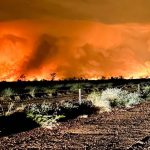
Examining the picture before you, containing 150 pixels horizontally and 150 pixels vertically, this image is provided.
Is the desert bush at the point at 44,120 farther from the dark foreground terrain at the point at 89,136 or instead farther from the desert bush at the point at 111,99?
the desert bush at the point at 111,99

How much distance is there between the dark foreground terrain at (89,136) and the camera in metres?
16.4

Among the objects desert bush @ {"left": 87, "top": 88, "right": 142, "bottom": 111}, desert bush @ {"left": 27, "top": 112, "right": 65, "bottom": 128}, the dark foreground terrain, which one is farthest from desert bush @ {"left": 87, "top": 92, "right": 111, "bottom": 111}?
desert bush @ {"left": 27, "top": 112, "right": 65, "bottom": 128}

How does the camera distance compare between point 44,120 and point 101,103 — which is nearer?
point 44,120

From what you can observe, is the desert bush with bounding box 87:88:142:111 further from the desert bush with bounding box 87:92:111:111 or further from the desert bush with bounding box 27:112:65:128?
the desert bush with bounding box 27:112:65:128

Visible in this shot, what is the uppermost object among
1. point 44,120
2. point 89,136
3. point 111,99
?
point 111,99

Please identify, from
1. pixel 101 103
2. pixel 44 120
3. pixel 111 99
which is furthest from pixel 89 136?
pixel 111 99

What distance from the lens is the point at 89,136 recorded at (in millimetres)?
18688

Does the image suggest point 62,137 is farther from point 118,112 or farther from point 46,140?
point 118,112

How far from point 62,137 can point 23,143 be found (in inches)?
77.9

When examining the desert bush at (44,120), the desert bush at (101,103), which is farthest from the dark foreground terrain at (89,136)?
the desert bush at (101,103)

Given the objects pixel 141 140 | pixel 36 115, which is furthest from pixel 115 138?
pixel 36 115

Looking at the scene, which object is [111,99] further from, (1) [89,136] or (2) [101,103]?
(1) [89,136]

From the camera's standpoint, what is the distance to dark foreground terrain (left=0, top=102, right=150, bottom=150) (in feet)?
53.9

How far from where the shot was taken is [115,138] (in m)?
18.1
